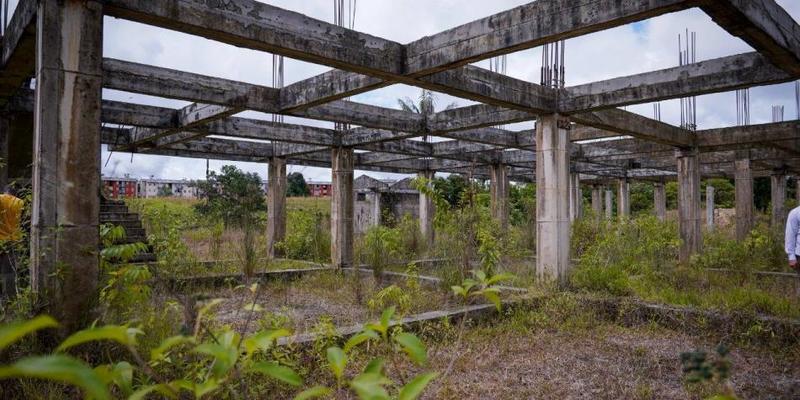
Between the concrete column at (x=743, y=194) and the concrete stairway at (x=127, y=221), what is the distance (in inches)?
585

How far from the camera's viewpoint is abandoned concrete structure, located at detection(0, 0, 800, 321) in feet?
14.0

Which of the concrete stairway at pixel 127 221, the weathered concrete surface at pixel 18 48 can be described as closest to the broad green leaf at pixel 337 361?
the weathered concrete surface at pixel 18 48

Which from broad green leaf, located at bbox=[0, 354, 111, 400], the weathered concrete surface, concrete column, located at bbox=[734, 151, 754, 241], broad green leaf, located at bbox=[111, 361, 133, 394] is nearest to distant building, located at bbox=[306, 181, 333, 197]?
concrete column, located at bbox=[734, 151, 754, 241]

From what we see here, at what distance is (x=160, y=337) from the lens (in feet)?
14.0

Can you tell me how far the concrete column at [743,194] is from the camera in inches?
569

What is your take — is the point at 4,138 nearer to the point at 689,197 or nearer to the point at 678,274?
the point at 678,274

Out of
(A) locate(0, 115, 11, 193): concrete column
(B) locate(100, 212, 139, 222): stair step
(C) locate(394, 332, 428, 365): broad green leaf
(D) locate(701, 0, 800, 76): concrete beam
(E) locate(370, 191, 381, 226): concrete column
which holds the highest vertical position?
(D) locate(701, 0, 800, 76): concrete beam

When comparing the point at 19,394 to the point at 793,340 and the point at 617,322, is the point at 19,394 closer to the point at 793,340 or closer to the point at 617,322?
the point at 617,322

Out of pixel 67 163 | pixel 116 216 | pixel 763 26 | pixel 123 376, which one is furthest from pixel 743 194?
pixel 123 376

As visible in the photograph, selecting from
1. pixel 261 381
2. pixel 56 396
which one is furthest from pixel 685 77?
pixel 56 396

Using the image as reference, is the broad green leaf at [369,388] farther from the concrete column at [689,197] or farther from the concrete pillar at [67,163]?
the concrete column at [689,197]

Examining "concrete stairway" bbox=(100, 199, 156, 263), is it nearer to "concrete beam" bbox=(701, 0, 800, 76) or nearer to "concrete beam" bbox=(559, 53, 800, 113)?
"concrete beam" bbox=(559, 53, 800, 113)

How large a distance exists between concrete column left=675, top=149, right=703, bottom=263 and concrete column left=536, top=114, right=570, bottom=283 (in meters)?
4.90

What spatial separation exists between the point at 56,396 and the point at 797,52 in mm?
7204
